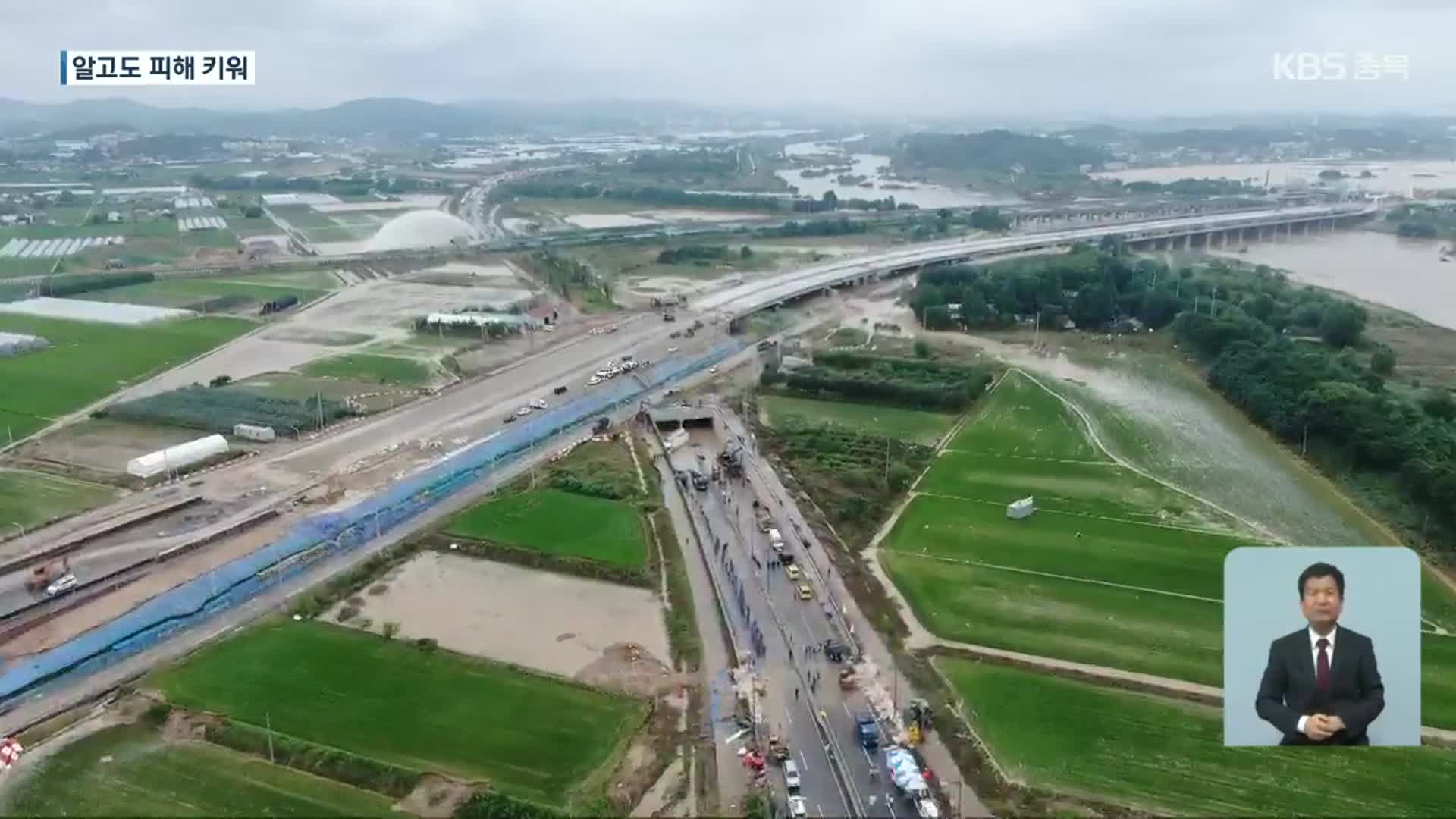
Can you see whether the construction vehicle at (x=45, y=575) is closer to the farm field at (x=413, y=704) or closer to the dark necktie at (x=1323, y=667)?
the farm field at (x=413, y=704)

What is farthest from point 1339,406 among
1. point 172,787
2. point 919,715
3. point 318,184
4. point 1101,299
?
point 318,184

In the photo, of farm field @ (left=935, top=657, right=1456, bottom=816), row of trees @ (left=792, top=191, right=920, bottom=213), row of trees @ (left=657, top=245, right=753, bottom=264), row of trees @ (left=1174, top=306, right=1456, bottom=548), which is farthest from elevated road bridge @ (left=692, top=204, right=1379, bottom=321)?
farm field @ (left=935, top=657, right=1456, bottom=816)

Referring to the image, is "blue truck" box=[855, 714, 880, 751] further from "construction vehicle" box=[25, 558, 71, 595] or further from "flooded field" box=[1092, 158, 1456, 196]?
"flooded field" box=[1092, 158, 1456, 196]

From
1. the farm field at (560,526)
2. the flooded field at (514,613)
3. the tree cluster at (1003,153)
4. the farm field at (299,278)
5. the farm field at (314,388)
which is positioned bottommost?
the flooded field at (514,613)

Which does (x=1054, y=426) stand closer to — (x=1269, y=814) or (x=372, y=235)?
(x=1269, y=814)

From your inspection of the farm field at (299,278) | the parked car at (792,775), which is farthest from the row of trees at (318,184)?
the parked car at (792,775)

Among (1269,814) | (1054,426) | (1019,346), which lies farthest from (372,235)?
(1269,814)
